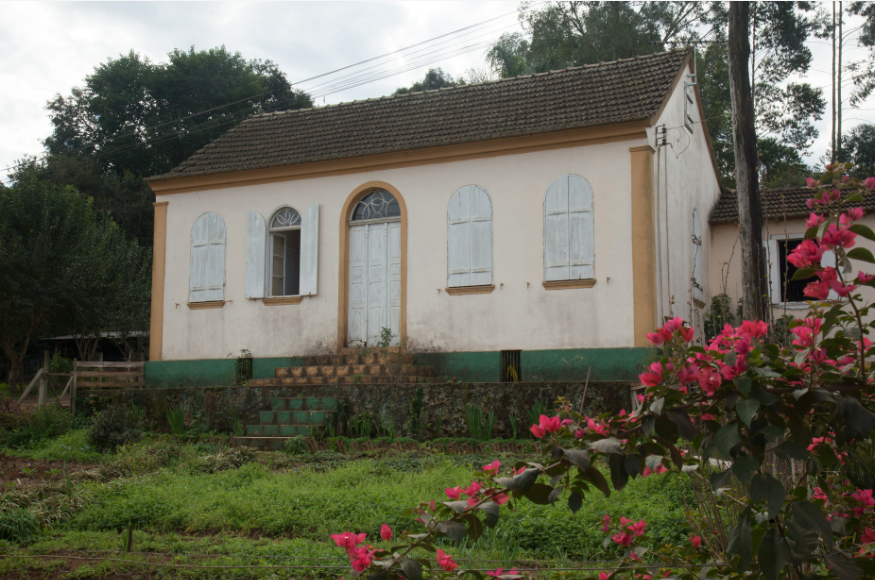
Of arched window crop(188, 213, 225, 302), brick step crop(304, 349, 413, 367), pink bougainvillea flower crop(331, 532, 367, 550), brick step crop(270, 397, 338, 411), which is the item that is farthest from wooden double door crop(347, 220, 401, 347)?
pink bougainvillea flower crop(331, 532, 367, 550)

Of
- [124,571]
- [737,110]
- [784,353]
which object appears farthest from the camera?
[737,110]

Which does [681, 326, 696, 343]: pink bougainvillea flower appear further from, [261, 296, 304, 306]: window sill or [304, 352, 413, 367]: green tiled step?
[261, 296, 304, 306]: window sill

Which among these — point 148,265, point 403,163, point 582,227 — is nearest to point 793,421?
point 582,227

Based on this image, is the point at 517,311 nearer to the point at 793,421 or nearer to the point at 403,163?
the point at 403,163

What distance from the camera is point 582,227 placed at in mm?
12211

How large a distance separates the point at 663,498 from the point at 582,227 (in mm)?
6477

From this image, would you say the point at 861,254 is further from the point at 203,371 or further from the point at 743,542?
the point at 203,371

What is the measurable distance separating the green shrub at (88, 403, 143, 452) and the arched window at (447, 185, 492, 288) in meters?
5.45

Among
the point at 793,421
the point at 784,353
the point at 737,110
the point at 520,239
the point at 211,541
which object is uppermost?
the point at 737,110

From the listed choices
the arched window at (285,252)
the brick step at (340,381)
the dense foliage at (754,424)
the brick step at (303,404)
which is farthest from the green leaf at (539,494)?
the arched window at (285,252)

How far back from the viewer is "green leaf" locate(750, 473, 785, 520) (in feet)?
6.93

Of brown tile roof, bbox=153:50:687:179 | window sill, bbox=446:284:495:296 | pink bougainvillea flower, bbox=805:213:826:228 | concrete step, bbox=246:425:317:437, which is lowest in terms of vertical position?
concrete step, bbox=246:425:317:437

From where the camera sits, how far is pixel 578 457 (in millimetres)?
2176

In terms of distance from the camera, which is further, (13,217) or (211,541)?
(13,217)
